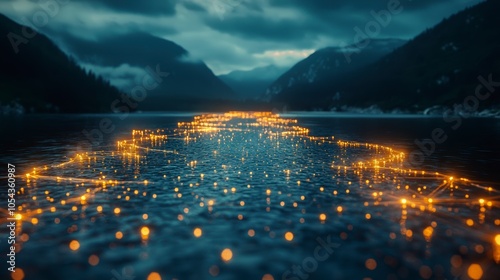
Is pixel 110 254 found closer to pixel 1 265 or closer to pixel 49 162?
pixel 1 265

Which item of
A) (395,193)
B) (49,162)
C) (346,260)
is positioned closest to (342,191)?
(395,193)

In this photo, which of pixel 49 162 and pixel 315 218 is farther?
pixel 49 162

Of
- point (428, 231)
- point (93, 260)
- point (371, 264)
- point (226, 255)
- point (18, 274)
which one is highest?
point (428, 231)

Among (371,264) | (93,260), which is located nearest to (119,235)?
(93,260)

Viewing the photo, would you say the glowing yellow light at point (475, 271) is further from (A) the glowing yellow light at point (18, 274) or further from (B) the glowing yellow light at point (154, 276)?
(A) the glowing yellow light at point (18, 274)

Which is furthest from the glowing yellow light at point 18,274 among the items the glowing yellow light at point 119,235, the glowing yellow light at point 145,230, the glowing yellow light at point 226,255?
the glowing yellow light at point 226,255

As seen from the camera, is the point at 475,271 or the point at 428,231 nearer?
the point at 475,271

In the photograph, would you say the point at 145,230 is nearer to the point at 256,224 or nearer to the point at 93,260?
the point at 93,260
